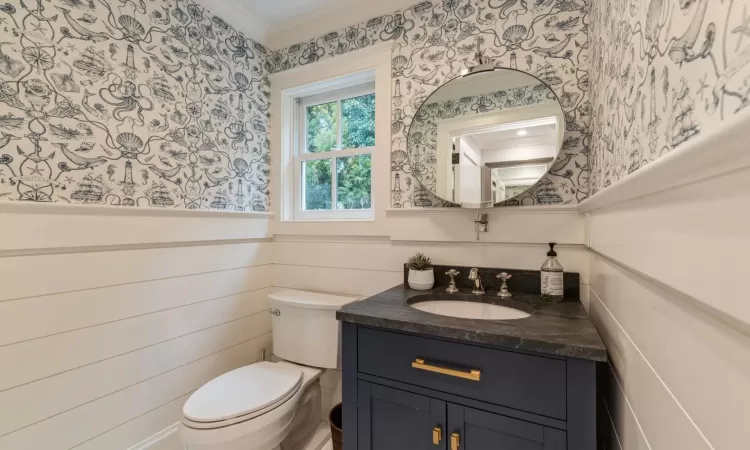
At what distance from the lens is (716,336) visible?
332 millimetres

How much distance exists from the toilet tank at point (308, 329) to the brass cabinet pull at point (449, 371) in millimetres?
608

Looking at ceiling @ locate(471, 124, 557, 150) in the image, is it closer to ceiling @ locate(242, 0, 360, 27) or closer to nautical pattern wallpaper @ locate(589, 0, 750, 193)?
nautical pattern wallpaper @ locate(589, 0, 750, 193)

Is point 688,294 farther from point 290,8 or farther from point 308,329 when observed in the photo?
point 290,8

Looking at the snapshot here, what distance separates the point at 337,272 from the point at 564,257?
3.64 feet

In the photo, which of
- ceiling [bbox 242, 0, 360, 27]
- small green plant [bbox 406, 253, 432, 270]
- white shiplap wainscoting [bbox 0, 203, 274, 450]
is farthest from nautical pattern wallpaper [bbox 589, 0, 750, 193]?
white shiplap wainscoting [bbox 0, 203, 274, 450]

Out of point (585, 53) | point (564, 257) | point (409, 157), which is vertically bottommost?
point (564, 257)

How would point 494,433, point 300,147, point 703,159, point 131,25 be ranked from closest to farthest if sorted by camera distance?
point 703,159, point 494,433, point 131,25, point 300,147

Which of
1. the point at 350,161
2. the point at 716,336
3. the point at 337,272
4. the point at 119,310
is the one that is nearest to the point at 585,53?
the point at 350,161

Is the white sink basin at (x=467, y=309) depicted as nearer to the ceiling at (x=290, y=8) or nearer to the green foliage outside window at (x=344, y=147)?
the green foliage outside window at (x=344, y=147)

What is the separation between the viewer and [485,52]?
1.43m

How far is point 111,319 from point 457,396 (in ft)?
4.43

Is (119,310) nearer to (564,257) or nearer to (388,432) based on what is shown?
(388,432)

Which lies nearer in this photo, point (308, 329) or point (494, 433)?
point (494, 433)

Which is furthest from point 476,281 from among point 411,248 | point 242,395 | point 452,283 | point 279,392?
point 242,395
